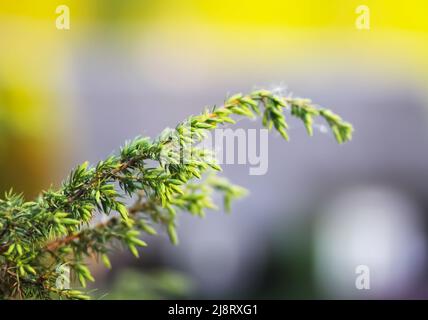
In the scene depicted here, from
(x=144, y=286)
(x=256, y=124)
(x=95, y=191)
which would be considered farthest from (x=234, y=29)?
(x=95, y=191)

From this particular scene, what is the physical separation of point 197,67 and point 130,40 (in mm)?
643

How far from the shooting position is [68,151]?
3.87 metres

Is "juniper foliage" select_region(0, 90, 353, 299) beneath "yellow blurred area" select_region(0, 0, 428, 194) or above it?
beneath

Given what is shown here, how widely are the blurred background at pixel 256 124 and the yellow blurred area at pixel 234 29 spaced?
0.01 metres

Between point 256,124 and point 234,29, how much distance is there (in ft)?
7.28

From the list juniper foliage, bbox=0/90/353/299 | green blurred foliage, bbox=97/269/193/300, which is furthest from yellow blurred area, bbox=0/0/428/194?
juniper foliage, bbox=0/90/353/299

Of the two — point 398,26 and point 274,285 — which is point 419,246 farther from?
point 398,26

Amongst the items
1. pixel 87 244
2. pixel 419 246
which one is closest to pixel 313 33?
pixel 419 246

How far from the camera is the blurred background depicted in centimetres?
380

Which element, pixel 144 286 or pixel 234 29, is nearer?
pixel 144 286

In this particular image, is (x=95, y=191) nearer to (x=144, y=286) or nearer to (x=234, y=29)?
(x=144, y=286)

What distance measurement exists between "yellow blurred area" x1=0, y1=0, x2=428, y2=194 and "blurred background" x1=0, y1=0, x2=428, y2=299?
0.04 feet

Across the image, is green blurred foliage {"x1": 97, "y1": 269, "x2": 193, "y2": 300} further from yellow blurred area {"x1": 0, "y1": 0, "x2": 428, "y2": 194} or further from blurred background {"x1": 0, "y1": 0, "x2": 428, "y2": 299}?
yellow blurred area {"x1": 0, "y1": 0, "x2": 428, "y2": 194}

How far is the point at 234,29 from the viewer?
18.2 feet
